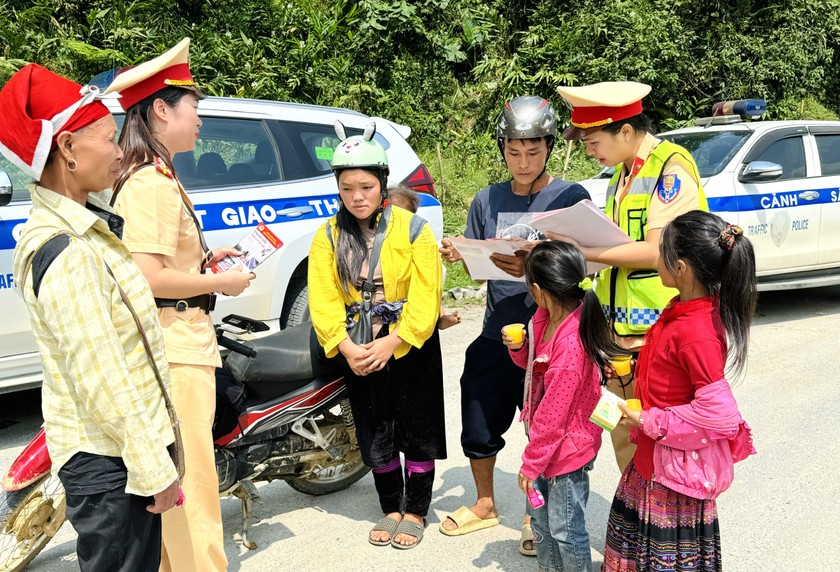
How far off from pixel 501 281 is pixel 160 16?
1027cm

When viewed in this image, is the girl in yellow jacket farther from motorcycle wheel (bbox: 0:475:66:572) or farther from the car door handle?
the car door handle

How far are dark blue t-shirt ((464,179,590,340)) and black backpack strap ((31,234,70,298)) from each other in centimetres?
208

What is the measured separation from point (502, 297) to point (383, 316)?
58 centimetres

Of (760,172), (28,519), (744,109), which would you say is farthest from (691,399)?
(744,109)

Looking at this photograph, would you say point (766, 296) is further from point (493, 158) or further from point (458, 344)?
point (493, 158)

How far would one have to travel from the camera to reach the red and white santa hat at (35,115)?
209cm

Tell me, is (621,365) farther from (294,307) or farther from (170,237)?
(294,307)

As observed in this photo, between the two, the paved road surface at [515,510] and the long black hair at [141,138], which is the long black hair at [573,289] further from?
the long black hair at [141,138]

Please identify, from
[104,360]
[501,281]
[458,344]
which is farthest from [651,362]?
[458,344]

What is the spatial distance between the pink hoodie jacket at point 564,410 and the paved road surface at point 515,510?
0.79m

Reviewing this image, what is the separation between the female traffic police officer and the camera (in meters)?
2.81

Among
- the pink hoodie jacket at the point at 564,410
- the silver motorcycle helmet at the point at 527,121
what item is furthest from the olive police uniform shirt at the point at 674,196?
the silver motorcycle helmet at the point at 527,121

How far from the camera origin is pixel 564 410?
119 inches

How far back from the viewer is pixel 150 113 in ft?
9.62
